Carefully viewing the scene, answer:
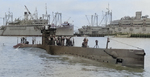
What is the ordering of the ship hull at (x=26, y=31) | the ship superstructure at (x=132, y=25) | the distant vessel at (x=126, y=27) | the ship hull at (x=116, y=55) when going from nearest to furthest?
the ship hull at (x=116, y=55) → the ship hull at (x=26, y=31) → the ship superstructure at (x=132, y=25) → the distant vessel at (x=126, y=27)

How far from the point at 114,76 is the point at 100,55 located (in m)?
5.69

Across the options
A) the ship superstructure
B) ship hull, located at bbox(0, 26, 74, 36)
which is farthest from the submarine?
the ship superstructure

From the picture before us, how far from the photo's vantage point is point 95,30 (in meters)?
195

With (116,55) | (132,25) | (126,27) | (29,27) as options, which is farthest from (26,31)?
(116,55)

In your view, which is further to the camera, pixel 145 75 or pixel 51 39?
pixel 51 39

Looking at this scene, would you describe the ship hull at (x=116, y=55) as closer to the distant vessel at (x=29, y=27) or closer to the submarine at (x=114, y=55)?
the submarine at (x=114, y=55)

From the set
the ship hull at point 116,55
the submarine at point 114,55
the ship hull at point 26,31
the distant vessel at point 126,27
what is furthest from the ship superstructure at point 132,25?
the ship hull at point 116,55

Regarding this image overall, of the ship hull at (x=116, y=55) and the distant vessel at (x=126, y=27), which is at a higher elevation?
the distant vessel at (x=126, y=27)

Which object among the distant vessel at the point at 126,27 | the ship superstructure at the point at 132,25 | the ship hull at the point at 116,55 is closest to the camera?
the ship hull at the point at 116,55

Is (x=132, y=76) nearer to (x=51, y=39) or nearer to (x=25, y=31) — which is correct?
(x=51, y=39)

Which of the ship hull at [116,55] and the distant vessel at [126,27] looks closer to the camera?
the ship hull at [116,55]

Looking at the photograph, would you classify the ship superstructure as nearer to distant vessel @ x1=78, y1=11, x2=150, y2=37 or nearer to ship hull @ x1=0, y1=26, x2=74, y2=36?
distant vessel @ x1=78, y1=11, x2=150, y2=37

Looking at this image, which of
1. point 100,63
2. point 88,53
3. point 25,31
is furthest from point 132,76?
point 25,31

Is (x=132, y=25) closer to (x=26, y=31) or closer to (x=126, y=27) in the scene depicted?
(x=126, y=27)
